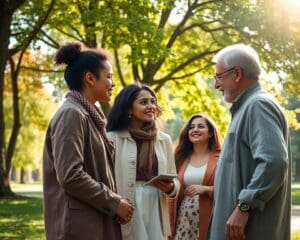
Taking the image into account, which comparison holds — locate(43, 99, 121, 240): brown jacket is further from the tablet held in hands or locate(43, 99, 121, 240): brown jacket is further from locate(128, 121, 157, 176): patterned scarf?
locate(128, 121, 157, 176): patterned scarf

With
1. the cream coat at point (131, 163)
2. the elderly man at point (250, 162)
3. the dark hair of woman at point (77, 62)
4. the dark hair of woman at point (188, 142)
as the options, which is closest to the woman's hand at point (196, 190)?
the dark hair of woman at point (188, 142)

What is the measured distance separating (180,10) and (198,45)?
244cm

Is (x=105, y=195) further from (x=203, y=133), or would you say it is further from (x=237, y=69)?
(x=203, y=133)

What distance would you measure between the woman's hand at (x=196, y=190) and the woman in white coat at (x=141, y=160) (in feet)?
2.33

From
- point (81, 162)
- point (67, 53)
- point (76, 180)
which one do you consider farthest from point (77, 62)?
point (76, 180)

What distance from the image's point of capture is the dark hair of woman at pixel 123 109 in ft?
19.2

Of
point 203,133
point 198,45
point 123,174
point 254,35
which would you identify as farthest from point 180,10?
point 123,174

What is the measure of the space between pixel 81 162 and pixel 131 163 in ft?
4.73

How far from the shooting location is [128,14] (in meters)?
17.6

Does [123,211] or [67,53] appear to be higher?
[67,53]

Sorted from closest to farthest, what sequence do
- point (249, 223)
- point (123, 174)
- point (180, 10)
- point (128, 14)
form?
point (249, 223) → point (123, 174) → point (128, 14) → point (180, 10)

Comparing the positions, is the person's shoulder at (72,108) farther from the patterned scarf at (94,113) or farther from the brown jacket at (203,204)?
the brown jacket at (203,204)

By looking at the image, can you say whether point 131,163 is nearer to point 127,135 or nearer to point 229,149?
point 127,135

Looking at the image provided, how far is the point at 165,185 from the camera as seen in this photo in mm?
5516
